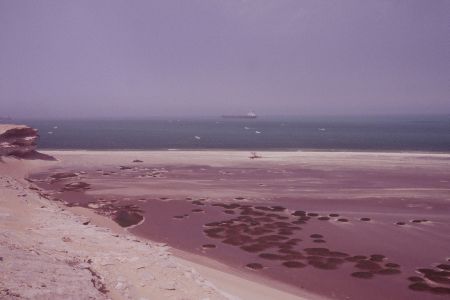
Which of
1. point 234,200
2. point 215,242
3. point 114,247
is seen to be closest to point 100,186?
point 234,200

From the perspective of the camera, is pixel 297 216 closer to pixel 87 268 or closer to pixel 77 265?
pixel 87 268

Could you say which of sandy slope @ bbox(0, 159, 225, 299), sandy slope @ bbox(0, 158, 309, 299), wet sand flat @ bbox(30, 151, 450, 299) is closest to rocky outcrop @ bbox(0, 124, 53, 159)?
wet sand flat @ bbox(30, 151, 450, 299)

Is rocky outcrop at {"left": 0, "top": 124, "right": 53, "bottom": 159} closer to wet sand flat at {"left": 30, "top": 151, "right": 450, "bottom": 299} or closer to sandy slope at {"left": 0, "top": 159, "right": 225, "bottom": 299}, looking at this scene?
wet sand flat at {"left": 30, "top": 151, "right": 450, "bottom": 299}

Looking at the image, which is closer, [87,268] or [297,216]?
[87,268]

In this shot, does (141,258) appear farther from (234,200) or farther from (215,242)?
(234,200)

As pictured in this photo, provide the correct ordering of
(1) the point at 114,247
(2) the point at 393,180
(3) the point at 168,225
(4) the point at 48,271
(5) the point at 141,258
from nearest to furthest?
(4) the point at 48,271 → (5) the point at 141,258 → (1) the point at 114,247 → (3) the point at 168,225 → (2) the point at 393,180

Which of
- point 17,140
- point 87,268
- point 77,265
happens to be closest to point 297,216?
point 87,268
